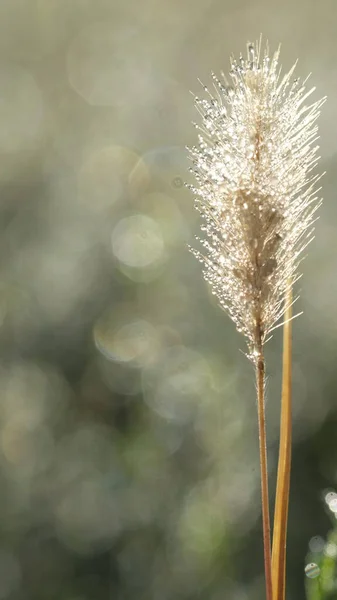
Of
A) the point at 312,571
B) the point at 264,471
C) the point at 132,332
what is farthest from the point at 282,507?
the point at 132,332

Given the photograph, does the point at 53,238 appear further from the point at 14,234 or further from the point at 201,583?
the point at 201,583

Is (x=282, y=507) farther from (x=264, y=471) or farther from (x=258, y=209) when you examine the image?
(x=258, y=209)

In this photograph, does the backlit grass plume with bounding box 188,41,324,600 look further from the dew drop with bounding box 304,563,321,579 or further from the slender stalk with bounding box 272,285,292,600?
the dew drop with bounding box 304,563,321,579

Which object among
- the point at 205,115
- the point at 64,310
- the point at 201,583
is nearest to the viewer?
the point at 205,115

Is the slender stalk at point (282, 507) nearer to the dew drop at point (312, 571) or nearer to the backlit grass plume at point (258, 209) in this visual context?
the backlit grass plume at point (258, 209)

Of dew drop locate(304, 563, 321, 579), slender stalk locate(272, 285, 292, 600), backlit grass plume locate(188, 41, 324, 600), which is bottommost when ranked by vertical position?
dew drop locate(304, 563, 321, 579)

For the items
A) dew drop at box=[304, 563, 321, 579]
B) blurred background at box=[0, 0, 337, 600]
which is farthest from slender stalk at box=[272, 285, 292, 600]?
blurred background at box=[0, 0, 337, 600]

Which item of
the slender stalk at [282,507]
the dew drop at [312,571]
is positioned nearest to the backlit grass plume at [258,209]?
the slender stalk at [282,507]

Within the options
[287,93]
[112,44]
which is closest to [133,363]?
[112,44]
